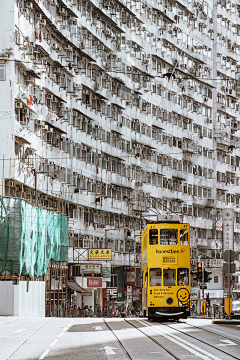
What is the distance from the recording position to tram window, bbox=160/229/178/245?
29.6m

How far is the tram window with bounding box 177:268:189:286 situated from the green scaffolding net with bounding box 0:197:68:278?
30.0ft

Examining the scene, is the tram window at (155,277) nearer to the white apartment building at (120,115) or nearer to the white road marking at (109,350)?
the white apartment building at (120,115)

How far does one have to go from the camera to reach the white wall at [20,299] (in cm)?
3506

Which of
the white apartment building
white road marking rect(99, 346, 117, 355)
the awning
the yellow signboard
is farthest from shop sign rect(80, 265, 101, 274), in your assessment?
white road marking rect(99, 346, 117, 355)

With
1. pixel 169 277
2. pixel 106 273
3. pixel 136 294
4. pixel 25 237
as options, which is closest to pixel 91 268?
pixel 106 273

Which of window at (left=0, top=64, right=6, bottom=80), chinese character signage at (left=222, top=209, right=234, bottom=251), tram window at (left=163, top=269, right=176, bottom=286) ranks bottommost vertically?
tram window at (left=163, top=269, right=176, bottom=286)

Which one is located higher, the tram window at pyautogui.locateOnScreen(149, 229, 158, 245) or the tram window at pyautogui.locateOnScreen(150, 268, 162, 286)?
the tram window at pyautogui.locateOnScreen(149, 229, 158, 245)

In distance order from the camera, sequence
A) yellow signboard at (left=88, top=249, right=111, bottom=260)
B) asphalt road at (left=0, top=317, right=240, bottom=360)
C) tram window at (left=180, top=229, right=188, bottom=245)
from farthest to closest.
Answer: yellow signboard at (left=88, top=249, right=111, bottom=260), tram window at (left=180, top=229, right=188, bottom=245), asphalt road at (left=0, top=317, right=240, bottom=360)

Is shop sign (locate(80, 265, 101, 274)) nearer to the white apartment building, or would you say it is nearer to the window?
the white apartment building

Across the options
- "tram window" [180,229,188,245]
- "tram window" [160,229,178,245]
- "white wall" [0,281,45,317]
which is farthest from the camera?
"white wall" [0,281,45,317]

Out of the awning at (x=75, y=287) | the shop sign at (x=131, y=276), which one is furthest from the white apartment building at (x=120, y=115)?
the awning at (x=75, y=287)

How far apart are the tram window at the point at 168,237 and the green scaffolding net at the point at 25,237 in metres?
9.05

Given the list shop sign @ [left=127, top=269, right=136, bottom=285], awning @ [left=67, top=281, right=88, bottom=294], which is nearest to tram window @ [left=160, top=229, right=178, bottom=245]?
awning @ [left=67, top=281, right=88, bottom=294]

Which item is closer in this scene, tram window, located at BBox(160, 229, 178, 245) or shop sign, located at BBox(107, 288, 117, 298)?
tram window, located at BBox(160, 229, 178, 245)
